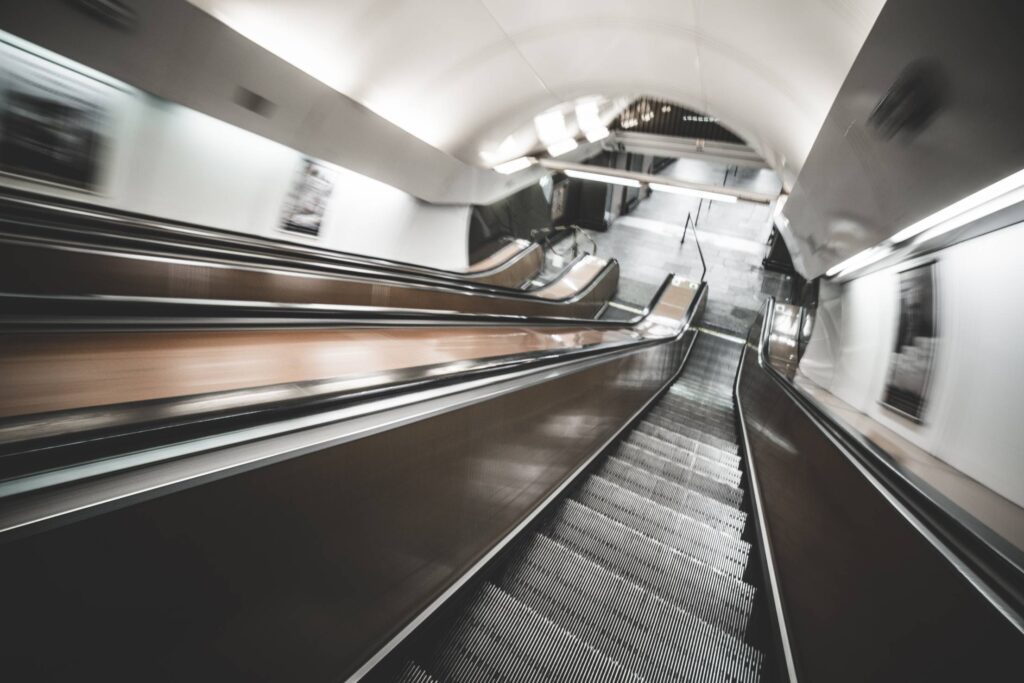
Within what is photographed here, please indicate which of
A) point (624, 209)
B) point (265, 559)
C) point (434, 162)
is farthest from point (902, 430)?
→ point (624, 209)

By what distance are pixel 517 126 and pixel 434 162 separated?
6.27ft

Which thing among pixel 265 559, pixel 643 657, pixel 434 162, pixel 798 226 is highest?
pixel 434 162

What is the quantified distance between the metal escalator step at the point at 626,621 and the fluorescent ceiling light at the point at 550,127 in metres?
8.62

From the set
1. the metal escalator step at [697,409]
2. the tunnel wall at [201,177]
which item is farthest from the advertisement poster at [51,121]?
the metal escalator step at [697,409]

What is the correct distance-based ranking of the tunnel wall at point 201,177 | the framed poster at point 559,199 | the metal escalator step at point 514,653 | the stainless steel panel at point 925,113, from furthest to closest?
the framed poster at point 559,199 → the tunnel wall at point 201,177 → the stainless steel panel at point 925,113 → the metal escalator step at point 514,653

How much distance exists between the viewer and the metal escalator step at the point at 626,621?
1766 millimetres

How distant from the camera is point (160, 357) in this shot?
5.12 feet

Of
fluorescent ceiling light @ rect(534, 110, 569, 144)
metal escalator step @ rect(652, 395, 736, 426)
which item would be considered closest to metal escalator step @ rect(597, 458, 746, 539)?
metal escalator step @ rect(652, 395, 736, 426)

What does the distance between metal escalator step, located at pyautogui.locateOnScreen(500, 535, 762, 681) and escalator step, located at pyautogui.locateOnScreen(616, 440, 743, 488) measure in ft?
5.37

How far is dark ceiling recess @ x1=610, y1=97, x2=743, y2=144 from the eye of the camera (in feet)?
37.1

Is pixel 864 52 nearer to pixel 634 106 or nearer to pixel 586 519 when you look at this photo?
pixel 586 519

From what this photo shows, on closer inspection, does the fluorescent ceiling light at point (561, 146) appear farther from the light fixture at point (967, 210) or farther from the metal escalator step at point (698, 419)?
the light fixture at point (967, 210)

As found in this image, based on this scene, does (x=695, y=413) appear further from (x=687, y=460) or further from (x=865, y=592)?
(x=865, y=592)

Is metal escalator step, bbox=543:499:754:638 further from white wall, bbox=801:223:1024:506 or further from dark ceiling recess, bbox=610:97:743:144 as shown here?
dark ceiling recess, bbox=610:97:743:144
